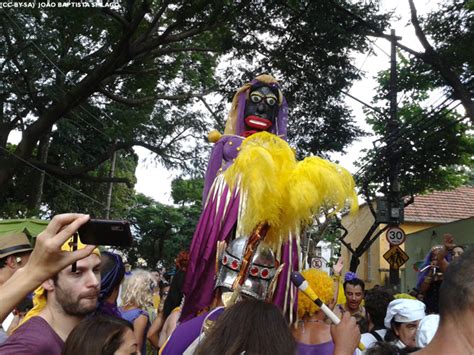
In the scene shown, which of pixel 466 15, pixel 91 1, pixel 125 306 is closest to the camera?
pixel 125 306

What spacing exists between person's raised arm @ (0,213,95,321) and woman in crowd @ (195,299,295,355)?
1.80ft

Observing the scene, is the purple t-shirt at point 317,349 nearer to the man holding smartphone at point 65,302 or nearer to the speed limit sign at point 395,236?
the man holding smartphone at point 65,302

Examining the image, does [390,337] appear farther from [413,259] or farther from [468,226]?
[413,259]

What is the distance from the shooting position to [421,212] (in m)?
27.7

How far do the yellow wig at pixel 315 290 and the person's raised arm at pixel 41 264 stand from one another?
2345mm

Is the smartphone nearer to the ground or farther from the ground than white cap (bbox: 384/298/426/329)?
farther from the ground

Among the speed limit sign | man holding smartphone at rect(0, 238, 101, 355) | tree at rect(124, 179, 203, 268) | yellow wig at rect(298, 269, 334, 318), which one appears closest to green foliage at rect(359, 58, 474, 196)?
the speed limit sign

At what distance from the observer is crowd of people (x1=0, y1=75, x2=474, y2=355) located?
1.82 meters

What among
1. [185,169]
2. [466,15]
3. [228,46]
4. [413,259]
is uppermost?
[228,46]

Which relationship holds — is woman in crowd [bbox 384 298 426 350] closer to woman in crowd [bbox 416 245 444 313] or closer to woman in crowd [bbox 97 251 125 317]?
woman in crowd [bbox 416 245 444 313]

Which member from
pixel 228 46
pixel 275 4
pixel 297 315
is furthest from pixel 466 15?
pixel 297 315

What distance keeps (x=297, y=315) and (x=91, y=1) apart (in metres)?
8.32

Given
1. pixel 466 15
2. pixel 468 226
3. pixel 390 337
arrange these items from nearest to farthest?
pixel 390 337 → pixel 466 15 → pixel 468 226

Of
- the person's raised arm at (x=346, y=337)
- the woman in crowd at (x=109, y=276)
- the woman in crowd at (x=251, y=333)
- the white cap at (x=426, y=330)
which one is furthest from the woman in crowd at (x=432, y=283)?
the woman in crowd at (x=251, y=333)
